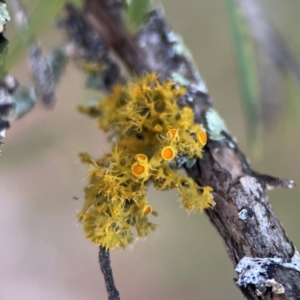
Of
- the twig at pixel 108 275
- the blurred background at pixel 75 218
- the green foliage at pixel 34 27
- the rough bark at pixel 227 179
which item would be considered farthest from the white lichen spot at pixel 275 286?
the blurred background at pixel 75 218

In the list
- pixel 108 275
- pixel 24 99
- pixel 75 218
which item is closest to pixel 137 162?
pixel 108 275

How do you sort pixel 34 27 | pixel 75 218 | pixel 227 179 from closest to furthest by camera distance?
pixel 34 27 < pixel 227 179 < pixel 75 218

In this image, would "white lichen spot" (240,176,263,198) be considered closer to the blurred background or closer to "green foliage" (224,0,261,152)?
"green foliage" (224,0,261,152)

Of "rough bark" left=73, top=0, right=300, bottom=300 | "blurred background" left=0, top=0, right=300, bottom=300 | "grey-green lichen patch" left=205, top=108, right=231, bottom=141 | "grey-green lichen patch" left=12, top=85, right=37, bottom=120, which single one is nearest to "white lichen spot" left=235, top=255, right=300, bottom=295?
"rough bark" left=73, top=0, right=300, bottom=300

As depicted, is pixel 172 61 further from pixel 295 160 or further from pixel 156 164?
pixel 295 160

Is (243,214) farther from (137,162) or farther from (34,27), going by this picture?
(34,27)

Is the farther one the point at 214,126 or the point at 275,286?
the point at 214,126
